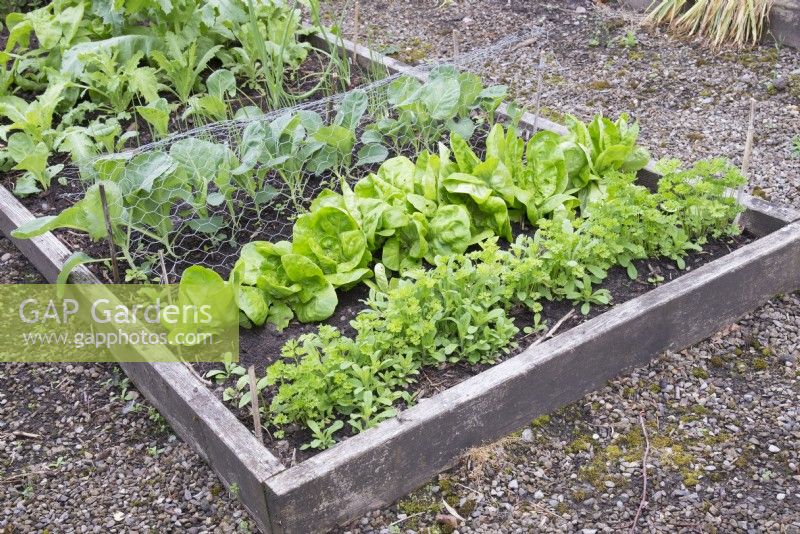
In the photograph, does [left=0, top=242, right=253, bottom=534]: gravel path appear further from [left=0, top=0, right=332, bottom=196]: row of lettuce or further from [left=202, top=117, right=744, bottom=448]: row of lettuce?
[left=0, top=0, right=332, bottom=196]: row of lettuce

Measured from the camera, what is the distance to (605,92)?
4816 millimetres

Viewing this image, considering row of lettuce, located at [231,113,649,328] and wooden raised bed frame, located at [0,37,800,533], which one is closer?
wooden raised bed frame, located at [0,37,800,533]

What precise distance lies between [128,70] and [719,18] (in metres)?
3.35

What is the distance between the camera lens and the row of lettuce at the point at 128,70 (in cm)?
380

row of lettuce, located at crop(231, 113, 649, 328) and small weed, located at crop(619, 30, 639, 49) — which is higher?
small weed, located at crop(619, 30, 639, 49)

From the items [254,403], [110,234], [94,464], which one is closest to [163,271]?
[110,234]

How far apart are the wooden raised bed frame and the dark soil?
113mm

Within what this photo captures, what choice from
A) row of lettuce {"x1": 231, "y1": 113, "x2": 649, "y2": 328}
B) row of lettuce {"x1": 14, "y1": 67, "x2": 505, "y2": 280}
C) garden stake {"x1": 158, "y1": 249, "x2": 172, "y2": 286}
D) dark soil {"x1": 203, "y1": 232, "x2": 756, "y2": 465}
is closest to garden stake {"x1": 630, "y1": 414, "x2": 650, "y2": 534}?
dark soil {"x1": 203, "y1": 232, "x2": 756, "y2": 465}

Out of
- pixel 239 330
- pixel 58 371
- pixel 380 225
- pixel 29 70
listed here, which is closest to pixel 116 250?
pixel 58 371

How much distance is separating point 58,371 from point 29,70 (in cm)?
221

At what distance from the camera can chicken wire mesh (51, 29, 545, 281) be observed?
314 centimetres

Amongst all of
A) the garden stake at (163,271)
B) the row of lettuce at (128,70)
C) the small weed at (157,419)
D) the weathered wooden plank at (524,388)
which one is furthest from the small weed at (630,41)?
the small weed at (157,419)

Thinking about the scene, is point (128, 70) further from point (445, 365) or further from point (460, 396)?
point (460, 396)

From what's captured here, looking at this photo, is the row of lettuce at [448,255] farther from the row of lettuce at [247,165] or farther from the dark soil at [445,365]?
the row of lettuce at [247,165]
